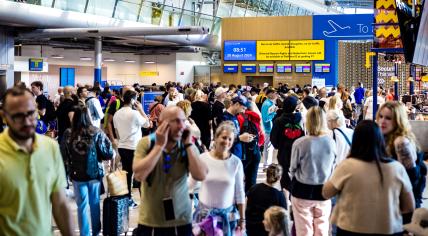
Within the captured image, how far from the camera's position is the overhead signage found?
75.6 ft

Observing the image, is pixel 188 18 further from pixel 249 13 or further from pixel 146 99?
pixel 146 99

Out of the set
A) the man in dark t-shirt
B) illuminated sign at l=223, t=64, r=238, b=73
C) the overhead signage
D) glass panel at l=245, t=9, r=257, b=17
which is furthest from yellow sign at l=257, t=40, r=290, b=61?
the man in dark t-shirt

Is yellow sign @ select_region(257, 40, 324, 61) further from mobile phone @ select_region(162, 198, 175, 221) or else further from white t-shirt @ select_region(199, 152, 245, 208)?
mobile phone @ select_region(162, 198, 175, 221)

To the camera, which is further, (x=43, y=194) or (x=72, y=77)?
(x=72, y=77)

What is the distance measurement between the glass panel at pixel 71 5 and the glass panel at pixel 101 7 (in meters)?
0.46

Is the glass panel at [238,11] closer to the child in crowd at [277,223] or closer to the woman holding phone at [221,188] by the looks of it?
the woman holding phone at [221,188]

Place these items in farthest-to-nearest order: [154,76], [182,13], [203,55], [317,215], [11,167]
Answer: [203,55]
[154,76]
[182,13]
[317,215]
[11,167]

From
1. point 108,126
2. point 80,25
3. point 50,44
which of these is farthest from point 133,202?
point 50,44

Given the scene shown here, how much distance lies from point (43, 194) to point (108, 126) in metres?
5.60

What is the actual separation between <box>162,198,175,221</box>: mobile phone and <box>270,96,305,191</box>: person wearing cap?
129 inches

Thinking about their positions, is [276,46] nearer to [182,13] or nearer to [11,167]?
[182,13]

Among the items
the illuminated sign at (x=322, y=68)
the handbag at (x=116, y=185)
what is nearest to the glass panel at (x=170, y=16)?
the illuminated sign at (x=322, y=68)

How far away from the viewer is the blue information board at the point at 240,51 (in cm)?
2558

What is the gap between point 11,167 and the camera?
2840 mm
